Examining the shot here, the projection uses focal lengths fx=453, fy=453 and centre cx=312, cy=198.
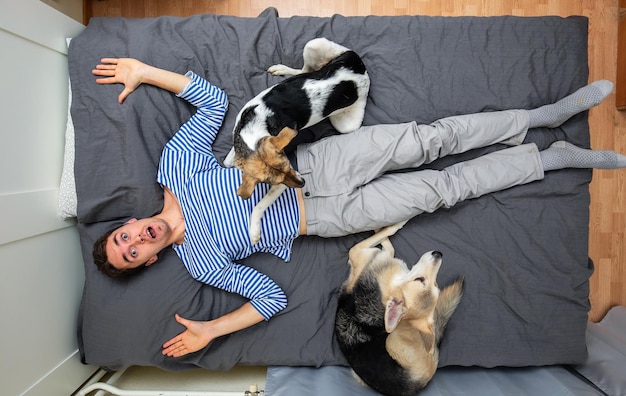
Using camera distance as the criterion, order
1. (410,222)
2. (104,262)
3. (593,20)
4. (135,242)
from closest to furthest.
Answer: (135,242) < (104,262) < (410,222) < (593,20)

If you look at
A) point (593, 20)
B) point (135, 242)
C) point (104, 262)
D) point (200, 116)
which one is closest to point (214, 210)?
point (135, 242)

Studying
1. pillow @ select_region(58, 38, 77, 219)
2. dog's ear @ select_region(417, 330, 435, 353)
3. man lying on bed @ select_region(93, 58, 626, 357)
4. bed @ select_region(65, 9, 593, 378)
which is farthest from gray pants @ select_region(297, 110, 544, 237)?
pillow @ select_region(58, 38, 77, 219)

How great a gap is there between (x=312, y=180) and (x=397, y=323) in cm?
88

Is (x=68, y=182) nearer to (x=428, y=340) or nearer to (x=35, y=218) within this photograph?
(x=35, y=218)

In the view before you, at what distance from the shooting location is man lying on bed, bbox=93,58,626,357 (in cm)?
246

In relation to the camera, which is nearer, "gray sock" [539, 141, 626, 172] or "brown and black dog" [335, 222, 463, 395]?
"brown and black dog" [335, 222, 463, 395]

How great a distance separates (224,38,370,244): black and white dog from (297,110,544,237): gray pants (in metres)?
0.20

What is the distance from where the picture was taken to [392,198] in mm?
2451

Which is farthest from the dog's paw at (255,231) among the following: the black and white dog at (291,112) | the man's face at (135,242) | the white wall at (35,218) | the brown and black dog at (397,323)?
the white wall at (35,218)

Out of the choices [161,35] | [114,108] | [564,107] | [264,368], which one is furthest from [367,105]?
[264,368]

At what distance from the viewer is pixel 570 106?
2518mm

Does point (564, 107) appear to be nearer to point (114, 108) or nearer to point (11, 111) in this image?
point (114, 108)

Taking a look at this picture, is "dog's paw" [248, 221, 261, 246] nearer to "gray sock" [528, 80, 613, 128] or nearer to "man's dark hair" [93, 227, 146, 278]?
"man's dark hair" [93, 227, 146, 278]

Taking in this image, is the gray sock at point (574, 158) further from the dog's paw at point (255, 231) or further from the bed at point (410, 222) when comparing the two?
the dog's paw at point (255, 231)
